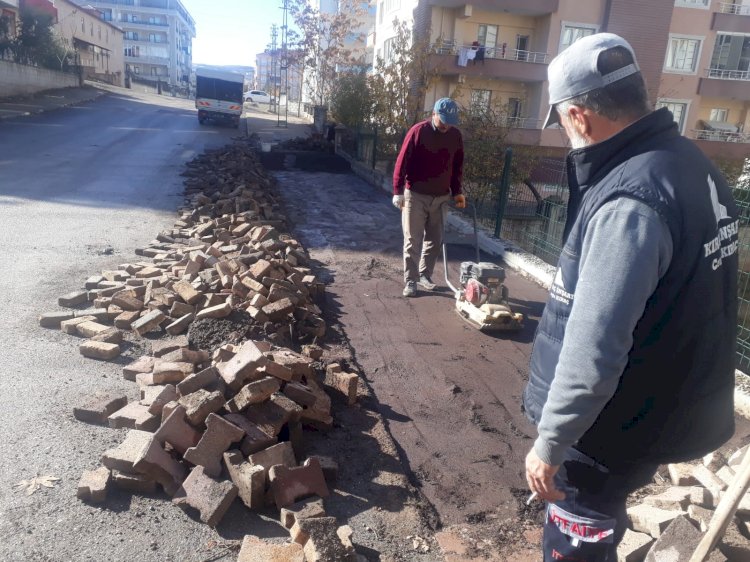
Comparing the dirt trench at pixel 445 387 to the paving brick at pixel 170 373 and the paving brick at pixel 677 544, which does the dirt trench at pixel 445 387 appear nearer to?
the paving brick at pixel 677 544

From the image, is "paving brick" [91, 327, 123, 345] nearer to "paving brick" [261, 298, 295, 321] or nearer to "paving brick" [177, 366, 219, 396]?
"paving brick" [261, 298, 295, 321]

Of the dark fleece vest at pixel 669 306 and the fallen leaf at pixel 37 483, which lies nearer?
the dark fleece vest at pixel 669 306

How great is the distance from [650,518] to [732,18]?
113 ft

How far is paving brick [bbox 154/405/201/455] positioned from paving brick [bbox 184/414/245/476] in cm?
12

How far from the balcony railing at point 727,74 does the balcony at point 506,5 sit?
10.4 meters

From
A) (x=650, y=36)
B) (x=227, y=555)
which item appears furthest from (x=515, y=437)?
(x=650, y=36)

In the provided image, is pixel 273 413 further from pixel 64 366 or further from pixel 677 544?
pixel 677 544

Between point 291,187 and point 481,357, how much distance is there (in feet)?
33.6

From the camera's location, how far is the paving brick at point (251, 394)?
11.9 feet

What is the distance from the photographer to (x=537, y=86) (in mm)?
28203

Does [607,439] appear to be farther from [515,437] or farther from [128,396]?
[128,396]

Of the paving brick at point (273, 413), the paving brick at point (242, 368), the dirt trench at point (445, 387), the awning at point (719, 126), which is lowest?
the dirt trench at point (445, 387)

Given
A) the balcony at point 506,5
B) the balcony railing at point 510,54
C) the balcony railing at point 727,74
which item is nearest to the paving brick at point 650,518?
the balcony railing at point 510,54

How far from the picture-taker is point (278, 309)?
209 inches
